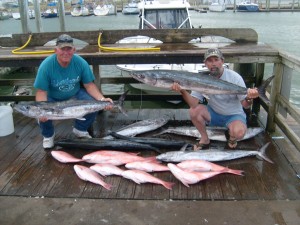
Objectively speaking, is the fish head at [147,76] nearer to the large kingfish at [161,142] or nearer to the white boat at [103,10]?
the large kingfish at [161,142]

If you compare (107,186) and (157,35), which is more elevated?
(157,35)

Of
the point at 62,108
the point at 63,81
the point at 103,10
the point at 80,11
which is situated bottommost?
the point at 62,108

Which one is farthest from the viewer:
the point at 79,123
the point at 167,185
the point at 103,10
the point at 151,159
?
the point at 103,10

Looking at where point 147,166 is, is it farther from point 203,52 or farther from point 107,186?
point 203,52

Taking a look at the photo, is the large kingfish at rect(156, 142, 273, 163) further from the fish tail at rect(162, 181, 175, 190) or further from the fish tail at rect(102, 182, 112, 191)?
the fish tail at rect(102, 182, 112, 191)

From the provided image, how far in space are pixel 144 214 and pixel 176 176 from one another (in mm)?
727

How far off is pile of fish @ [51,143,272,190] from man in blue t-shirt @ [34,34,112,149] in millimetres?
474

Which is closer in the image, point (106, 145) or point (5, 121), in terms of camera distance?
point (106, 145)

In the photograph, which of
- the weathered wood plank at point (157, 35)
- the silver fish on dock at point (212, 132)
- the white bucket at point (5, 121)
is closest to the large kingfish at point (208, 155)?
the silver fish on dock at point (212, 132)

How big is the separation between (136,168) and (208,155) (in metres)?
0.93

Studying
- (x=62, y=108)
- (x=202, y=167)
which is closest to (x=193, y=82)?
(x=202, y=167)

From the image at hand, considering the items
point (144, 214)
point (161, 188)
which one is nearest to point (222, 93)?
point (161, 188)

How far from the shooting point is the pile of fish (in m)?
3.64

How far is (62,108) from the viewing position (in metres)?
4.27
